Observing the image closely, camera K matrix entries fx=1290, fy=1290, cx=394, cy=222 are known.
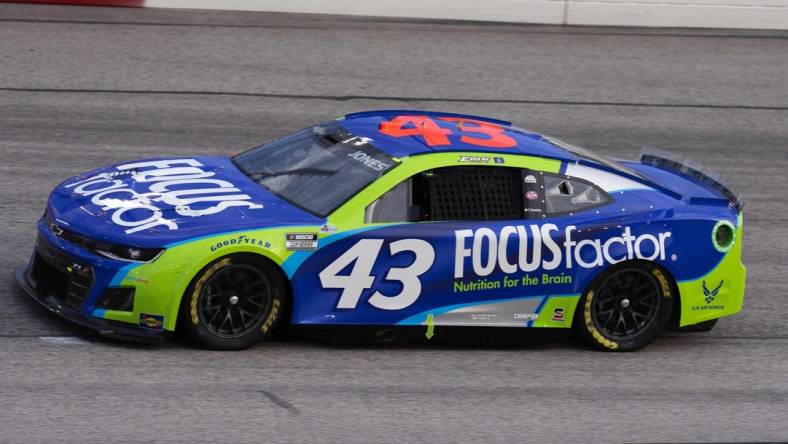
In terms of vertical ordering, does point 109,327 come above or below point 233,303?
below

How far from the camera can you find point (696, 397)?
782 cm

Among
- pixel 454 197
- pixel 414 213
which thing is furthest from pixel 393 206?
pixel 454 197

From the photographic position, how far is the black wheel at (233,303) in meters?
7.51

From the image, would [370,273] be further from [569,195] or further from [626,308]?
[626,308]

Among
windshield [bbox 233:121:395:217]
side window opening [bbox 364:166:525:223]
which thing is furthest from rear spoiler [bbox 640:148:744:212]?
windshield [bbox 233:121:395:217]

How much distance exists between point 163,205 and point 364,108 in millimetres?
5953

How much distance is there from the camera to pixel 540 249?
26.8 ft

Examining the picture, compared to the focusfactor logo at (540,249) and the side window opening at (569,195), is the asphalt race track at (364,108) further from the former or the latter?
the side window opening at (569,195)

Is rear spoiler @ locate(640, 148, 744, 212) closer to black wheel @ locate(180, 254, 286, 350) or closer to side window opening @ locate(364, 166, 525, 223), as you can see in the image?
side window opening @ locate(364, 166, 525, 223)

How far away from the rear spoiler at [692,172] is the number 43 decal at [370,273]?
208 centimetres

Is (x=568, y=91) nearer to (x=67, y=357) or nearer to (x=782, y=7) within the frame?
(x=782, y=7)

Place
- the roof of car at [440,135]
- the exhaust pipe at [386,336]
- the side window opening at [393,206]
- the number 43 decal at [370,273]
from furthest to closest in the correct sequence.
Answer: the roof of car at [440,135], the exhaust pipe at [386,336], the side window opening at [393,206], the number 43 decal at [370,273]

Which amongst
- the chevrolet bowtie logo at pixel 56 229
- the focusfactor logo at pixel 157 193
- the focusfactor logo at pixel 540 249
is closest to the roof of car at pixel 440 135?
the focusfactor logo at pixel 540 249

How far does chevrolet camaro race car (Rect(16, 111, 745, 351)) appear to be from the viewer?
7500 millimetres
